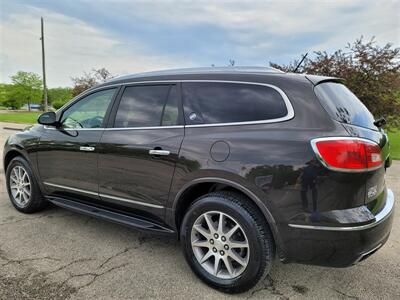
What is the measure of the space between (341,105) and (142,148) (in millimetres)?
1769

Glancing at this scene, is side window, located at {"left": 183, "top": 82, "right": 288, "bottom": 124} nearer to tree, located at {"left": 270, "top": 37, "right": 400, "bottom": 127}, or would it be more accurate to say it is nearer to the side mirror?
the side mirror

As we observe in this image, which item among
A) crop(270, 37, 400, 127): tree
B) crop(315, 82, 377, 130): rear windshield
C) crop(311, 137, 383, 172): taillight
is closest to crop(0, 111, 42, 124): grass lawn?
crop(270, 37, 400, 127): tree

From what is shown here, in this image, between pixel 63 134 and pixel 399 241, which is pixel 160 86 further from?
pixel 399 241

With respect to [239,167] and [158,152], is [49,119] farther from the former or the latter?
[239,167]

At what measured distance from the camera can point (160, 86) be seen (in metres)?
3.32

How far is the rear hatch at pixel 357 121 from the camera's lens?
97.0 inches

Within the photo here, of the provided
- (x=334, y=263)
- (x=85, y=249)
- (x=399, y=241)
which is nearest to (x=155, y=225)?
(x=85, y=249)

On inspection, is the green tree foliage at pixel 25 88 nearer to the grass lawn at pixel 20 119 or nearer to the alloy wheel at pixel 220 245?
the grass lawn at pixel 20 119

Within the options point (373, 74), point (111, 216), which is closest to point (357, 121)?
point (111, 216)

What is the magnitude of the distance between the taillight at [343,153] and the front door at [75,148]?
7.51 ft

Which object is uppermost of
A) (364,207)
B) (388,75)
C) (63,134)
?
(388,75)

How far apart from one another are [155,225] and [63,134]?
168 centimetres

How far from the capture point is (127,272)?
3.04 m

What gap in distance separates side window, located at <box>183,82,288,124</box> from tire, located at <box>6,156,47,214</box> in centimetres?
258
